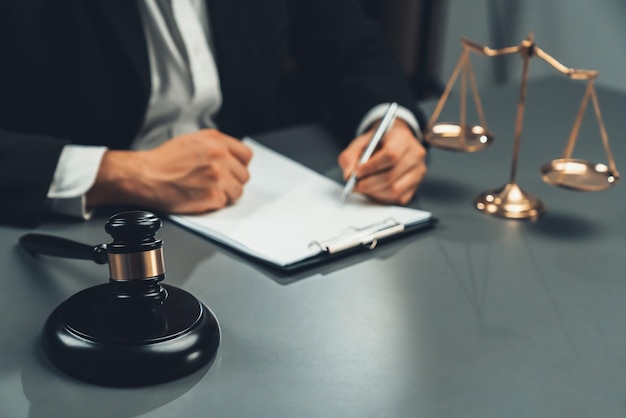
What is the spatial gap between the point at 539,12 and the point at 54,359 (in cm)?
275

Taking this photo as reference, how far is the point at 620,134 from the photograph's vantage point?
1601 millimetres

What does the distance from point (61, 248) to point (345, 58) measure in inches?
38.2

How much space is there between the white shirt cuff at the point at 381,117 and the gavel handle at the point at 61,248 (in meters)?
0.69

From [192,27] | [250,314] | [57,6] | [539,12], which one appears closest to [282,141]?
[192,27]

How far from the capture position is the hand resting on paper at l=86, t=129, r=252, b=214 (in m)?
1.17

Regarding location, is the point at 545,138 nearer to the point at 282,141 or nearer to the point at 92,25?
the point at 282,141

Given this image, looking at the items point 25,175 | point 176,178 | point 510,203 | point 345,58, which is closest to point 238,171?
point 176,178

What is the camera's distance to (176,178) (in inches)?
46.1

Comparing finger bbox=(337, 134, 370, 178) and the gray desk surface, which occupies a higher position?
finger bbox=(337, 134, 370, 178)

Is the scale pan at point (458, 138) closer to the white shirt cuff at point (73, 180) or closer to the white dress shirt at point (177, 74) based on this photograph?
the white dress shirt at point (177, 74)

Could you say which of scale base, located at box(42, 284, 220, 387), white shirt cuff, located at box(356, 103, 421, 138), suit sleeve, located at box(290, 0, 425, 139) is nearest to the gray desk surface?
scale base, located at box(42, 284, 220, 387)

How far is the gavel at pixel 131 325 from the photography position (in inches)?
30.1

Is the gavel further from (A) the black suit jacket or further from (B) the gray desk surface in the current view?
(A) the black suit jacket

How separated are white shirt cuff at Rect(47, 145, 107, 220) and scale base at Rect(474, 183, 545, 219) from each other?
0.58m
